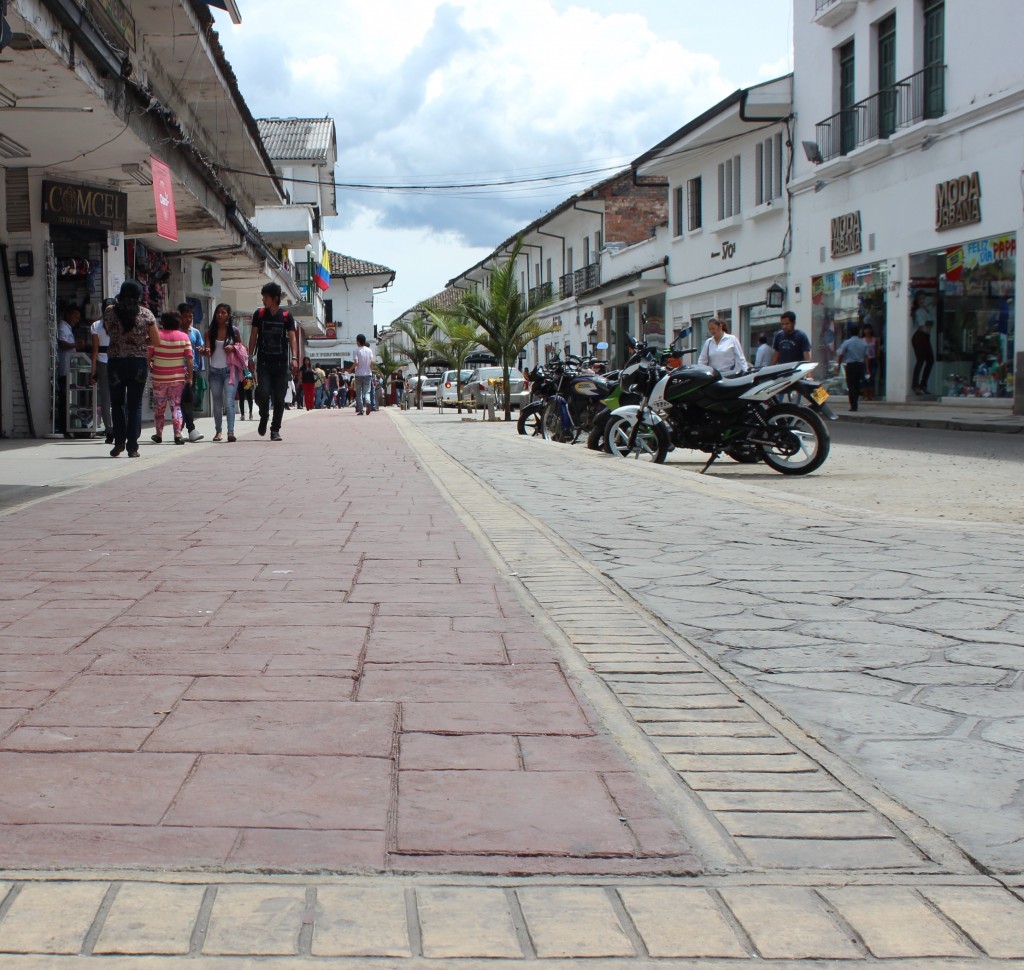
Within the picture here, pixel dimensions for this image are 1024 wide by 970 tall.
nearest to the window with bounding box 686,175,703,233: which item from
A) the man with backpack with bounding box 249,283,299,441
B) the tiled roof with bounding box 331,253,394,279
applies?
the man with backpack with bounding box 249,283,299,441

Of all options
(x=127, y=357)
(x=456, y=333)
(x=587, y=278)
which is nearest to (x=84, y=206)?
(x=127, y=357)

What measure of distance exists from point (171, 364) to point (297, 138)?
48.7 metres

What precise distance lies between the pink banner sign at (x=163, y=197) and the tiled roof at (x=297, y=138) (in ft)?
140

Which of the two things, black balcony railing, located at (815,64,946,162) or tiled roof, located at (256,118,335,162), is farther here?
tiled roof, located at (256,118,335,162)

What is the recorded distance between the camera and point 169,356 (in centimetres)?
1307

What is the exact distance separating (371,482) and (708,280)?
24.8 meters

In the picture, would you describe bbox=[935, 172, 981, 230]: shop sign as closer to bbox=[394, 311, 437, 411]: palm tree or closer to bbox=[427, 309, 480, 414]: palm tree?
bbox=[427, 309, 480, 414]: palm tree

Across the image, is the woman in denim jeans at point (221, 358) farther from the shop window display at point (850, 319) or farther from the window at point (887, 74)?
the window at point (887, 74)

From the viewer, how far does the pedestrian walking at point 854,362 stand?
23.3 meters

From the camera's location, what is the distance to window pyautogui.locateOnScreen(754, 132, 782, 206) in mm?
28672

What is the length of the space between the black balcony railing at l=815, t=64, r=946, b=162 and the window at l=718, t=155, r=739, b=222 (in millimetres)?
4887

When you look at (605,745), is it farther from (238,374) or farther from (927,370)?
(927,370)

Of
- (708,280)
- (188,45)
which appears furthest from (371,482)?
(708,280)

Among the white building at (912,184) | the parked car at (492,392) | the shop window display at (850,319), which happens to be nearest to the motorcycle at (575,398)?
the white building at (912,184)
